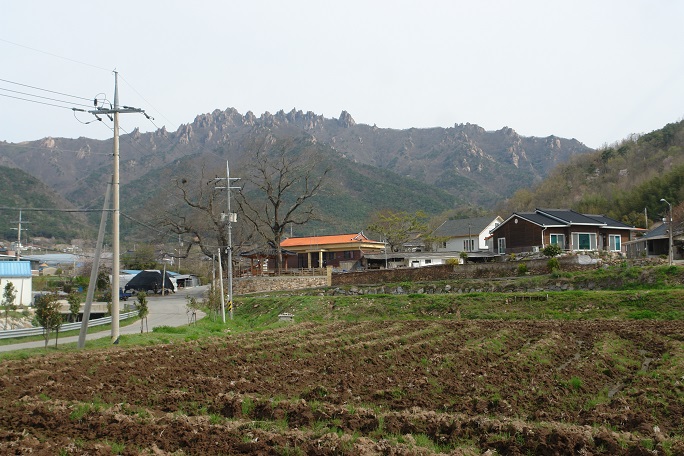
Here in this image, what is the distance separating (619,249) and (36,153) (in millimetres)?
132241

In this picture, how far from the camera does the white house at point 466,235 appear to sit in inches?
2559

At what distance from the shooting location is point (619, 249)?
167ft

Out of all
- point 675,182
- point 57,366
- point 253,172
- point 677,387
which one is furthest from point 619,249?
point 57,366

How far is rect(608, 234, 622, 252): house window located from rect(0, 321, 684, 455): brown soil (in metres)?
33.7

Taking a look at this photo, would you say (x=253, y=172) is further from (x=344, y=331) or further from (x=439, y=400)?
(x=439, y=400)

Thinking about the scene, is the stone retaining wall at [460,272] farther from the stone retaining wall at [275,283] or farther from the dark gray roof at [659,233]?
the dark gray roof at [659,233]

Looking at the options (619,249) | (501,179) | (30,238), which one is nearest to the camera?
(619,249)

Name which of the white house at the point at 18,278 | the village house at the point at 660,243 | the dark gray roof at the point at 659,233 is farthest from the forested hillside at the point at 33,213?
the dark gray roof at the point at 659,233

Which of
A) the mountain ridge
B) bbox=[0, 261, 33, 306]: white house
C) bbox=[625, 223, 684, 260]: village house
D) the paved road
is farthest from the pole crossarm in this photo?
the mountain ridge

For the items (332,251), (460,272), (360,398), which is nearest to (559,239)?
(460,272)

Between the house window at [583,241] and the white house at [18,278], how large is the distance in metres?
40.6

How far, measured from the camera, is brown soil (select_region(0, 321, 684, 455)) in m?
7.52

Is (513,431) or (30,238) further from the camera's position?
(30,238)

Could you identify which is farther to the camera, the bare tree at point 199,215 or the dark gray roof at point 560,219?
the bare tree at point 199,215
